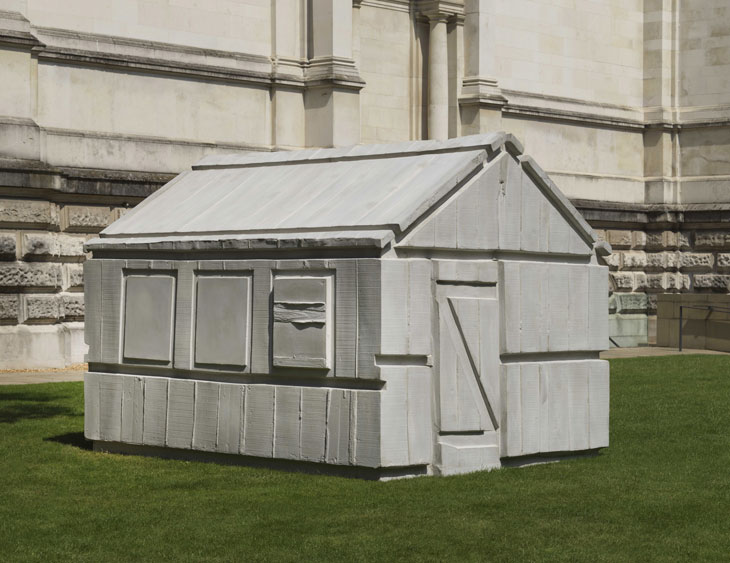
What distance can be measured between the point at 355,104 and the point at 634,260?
9.29 metres

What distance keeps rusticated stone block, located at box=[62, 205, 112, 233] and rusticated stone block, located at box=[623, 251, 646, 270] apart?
13392 mm

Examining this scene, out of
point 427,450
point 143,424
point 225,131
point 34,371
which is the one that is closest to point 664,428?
point 427,450

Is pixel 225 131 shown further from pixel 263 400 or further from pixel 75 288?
pixel 263 400

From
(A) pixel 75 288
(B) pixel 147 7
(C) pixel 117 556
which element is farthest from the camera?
(B) pixel 147 7

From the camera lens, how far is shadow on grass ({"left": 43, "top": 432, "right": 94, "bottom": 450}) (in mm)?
10945

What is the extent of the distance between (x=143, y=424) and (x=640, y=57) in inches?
921

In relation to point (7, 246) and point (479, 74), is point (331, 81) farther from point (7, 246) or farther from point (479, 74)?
point (7, 246)

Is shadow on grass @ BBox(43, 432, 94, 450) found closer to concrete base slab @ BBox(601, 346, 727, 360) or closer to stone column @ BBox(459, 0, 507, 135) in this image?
concrete base slab @ BBox(601, 346, 727, 360)

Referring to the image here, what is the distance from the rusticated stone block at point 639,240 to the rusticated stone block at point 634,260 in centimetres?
15

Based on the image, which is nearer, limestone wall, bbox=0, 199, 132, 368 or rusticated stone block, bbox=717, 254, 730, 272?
limestone wall, bbox=0, 199, 132, 368

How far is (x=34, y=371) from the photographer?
61.2 feet

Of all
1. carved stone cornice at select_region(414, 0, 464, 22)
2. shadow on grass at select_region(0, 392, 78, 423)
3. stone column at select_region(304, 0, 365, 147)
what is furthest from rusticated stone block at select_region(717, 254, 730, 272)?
shadow on grass at select_region(0, 392, 78, 423)

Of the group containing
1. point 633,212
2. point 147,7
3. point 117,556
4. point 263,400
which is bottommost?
point 117,556

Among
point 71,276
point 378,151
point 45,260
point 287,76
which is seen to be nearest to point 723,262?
point 287,76
